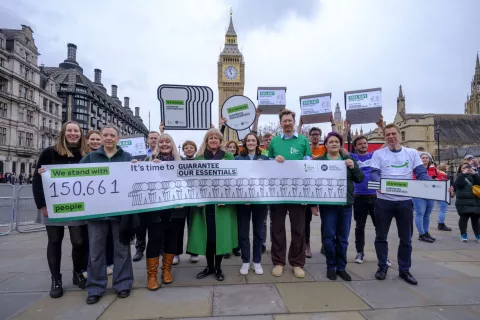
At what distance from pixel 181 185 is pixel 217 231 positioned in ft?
2.76

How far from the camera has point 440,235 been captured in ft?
24.5

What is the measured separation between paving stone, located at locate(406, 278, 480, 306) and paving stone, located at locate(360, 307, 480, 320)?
0.18 meters

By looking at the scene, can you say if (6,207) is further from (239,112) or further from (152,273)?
(239,112)

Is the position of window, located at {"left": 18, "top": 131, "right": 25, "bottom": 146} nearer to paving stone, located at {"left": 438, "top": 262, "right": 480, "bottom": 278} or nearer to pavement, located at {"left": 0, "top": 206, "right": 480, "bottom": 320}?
pavement, located at {"left": 0, "top": 206, "right": 480, "bottom": 320}

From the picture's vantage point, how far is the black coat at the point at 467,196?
22.2 feet

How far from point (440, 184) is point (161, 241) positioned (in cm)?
379

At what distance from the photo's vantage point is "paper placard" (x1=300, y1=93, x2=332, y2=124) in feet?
22.3

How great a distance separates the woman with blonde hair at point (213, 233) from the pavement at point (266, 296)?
0.87 feet

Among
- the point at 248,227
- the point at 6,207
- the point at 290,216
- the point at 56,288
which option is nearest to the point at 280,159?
the point at 290,216

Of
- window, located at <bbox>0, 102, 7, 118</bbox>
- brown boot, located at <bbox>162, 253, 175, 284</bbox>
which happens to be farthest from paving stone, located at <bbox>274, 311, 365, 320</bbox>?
window, located at <bbox>0, 102, 7, 118</bbox>

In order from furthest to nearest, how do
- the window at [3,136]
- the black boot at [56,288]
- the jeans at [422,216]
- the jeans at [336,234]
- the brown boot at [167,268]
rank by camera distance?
the window at [3,136] → the jeans at [422,216] → the jeans at [336,234] → the brown boot at [167,268] → the black boot at [56,288]

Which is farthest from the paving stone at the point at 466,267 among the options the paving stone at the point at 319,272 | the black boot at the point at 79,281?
the black boot at the point at 79,281

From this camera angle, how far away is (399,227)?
4.17m

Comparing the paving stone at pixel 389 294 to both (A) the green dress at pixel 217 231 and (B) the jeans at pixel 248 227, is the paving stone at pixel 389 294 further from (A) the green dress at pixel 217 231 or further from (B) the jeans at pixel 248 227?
(A) the green dress at pixel 217 231
